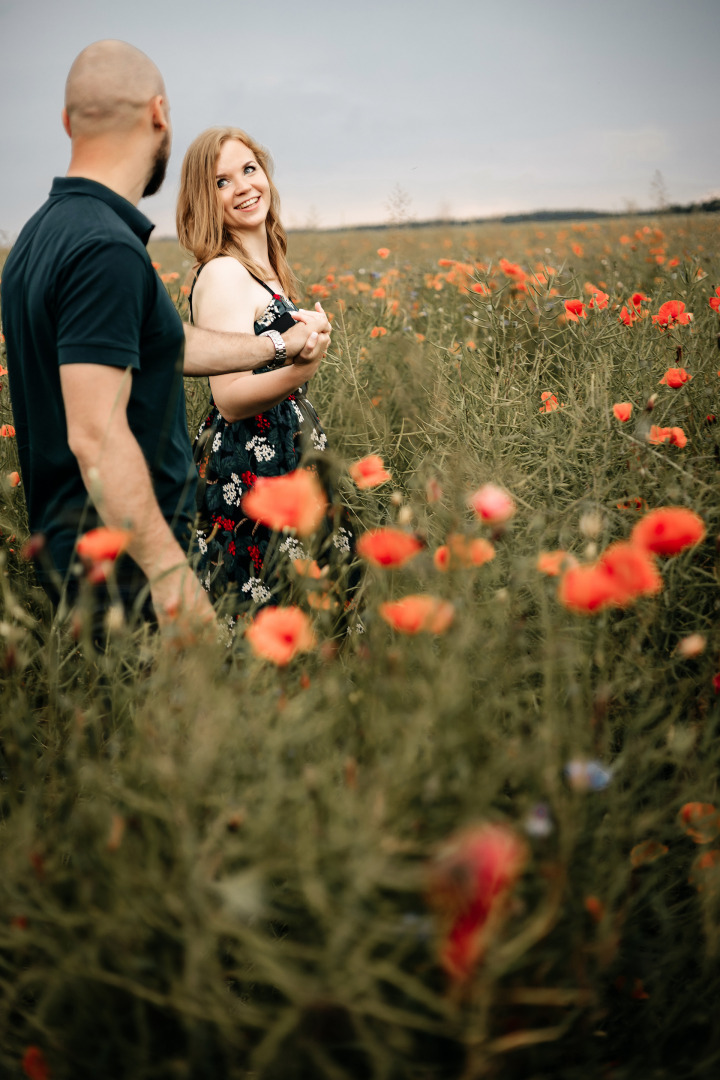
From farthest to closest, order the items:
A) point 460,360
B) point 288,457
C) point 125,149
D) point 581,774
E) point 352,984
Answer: point 460,360 → point 288,457 → point 125,149 → point 581,774 → point 352,984

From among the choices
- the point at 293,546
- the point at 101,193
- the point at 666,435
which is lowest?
the point at 293,546

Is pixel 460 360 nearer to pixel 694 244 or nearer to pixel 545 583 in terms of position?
pixel 545 583

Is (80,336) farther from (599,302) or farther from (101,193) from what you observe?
(599,302)

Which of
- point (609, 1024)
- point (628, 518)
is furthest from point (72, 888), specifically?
point (628, 518)

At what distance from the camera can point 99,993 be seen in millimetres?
810

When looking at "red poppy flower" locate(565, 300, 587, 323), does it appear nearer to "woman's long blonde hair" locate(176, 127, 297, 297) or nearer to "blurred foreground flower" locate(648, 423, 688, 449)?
"blurred foreground flower" locate(648, 423, 688, 449)

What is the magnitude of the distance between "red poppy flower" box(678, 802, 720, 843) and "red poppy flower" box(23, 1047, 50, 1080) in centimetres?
90

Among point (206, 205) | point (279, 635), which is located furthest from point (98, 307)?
point (206, 205)

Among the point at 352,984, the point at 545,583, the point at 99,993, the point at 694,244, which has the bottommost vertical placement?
the point at 99,993

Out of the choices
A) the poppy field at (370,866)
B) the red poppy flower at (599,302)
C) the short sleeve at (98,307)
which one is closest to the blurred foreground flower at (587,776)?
the poppy field at (370,866)

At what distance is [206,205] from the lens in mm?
2133

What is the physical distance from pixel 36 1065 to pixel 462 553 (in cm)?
88

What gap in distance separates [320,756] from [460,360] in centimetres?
227

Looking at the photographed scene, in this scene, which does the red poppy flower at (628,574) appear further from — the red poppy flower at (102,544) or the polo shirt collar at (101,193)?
the polo shirt collar at (101,193)
